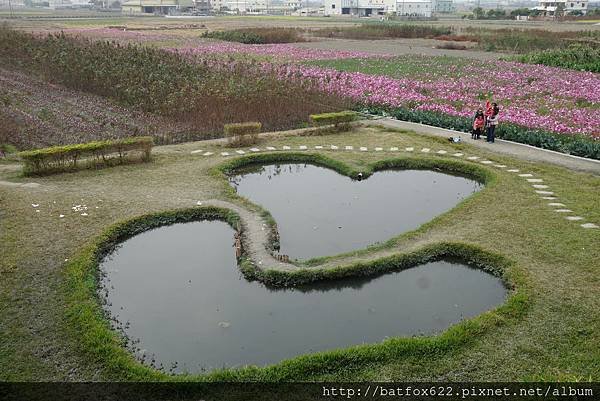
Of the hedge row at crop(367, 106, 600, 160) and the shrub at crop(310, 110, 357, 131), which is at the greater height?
the shrub at crop(310, 110, 357, 131)

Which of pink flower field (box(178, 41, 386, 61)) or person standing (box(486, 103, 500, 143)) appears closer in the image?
person standing (box(486, 103, 500, 143))

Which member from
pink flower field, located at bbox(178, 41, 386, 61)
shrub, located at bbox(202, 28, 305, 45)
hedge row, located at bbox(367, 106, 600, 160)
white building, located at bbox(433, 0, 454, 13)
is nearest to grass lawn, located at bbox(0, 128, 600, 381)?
hedge row, located at bbox(367, 106, 600, 160)

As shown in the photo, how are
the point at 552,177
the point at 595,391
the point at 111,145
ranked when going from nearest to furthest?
the point at 595,391 < the point at 552,177 < the point at 111,145

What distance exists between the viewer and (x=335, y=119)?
14570mm

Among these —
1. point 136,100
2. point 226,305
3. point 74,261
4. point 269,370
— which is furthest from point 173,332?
point 136,100

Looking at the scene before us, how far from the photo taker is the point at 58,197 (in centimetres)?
929

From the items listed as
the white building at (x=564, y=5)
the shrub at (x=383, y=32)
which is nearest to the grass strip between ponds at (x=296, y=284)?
the shrub at (x=383, y=32)

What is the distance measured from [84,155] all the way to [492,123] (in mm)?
9752

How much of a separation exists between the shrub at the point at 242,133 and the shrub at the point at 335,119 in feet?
6.39

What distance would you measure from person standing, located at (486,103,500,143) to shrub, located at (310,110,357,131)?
146 inches

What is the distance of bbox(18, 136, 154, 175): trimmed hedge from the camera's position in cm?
1052

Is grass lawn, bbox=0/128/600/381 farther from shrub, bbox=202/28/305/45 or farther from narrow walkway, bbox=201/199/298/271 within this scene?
shrub, bbox=202/28/305/45

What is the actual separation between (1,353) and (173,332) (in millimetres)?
1678

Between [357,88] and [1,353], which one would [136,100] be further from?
[1,353]
